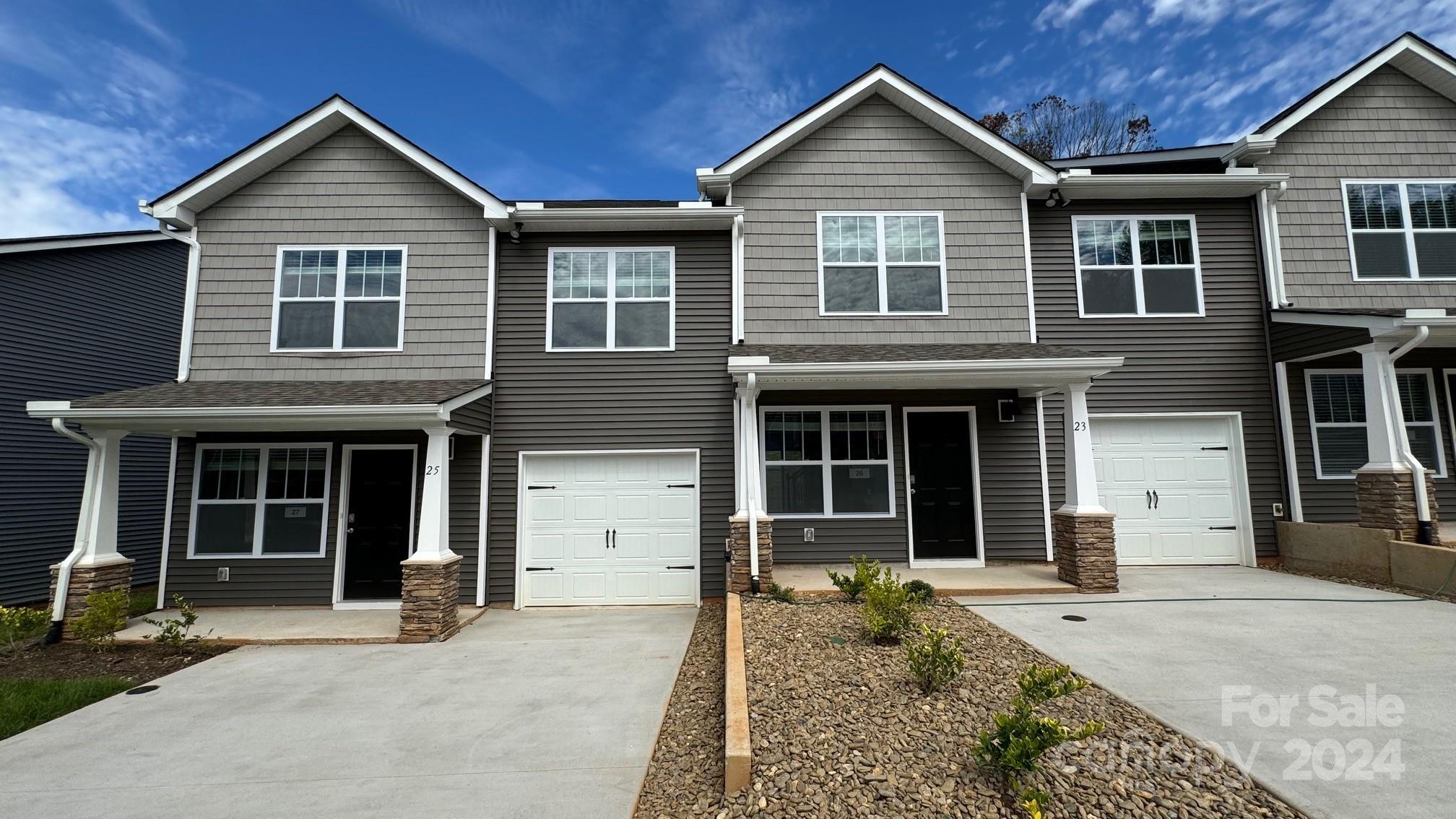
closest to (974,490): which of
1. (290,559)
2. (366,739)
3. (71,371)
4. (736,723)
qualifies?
(736,723)

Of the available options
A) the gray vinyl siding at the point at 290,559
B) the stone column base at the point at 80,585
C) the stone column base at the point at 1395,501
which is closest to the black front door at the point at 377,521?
the gray vinyl siding at the point at 290,559

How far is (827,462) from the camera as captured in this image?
343 inches

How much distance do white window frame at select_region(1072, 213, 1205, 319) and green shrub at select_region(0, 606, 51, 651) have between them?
13595 mm

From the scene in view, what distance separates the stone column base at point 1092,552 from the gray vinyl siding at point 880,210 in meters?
2.73

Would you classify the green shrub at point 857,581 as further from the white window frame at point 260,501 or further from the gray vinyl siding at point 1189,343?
the white window frame at point 260,501

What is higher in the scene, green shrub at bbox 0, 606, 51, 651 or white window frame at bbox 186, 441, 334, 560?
white window frame at bbox 186, 441, 334, 560

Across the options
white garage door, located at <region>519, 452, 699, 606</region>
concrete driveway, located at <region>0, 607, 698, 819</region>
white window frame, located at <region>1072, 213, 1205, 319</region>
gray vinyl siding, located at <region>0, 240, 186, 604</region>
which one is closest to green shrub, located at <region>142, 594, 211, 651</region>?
concrete driveway, located at <region>0, 607, 698, 819</region>

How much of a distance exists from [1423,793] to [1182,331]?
748 cm

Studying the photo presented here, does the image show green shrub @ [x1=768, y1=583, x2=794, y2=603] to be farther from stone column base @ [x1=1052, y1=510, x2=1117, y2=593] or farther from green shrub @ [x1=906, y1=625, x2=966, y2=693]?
stone column base @ [x1=1052, y1=510, x2=1117, y2=593]

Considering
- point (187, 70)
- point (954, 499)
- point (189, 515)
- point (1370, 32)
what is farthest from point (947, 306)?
point (187, 70)

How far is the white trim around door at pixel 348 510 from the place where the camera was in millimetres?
8188

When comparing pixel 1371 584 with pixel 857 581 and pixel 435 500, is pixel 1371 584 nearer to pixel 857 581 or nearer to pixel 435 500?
pixel 857 581

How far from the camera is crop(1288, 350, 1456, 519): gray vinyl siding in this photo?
28.1ft

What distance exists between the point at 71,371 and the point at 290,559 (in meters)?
5.59
